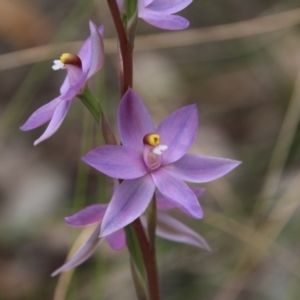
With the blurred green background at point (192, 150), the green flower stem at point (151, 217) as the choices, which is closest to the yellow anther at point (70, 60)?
the green flower stem at point (151, 217)

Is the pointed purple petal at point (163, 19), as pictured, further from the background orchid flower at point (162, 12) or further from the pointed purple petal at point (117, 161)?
the pointed purple petal at point (117, 161)

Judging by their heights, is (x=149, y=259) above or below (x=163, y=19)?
below

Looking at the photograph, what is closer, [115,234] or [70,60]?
[70,60]

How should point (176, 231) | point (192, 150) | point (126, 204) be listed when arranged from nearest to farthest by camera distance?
point (126, 204) < point (176, 231) < point (192, 150)

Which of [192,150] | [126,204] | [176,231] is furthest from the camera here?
[192,150]

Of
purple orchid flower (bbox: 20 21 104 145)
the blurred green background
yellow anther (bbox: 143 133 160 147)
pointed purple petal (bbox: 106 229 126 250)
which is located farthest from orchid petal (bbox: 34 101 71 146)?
the blurred green background

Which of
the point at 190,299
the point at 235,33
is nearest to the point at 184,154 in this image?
the point at 190,299

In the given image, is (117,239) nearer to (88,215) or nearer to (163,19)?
(88,215)

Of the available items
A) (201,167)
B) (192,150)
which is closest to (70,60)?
(201,167)
